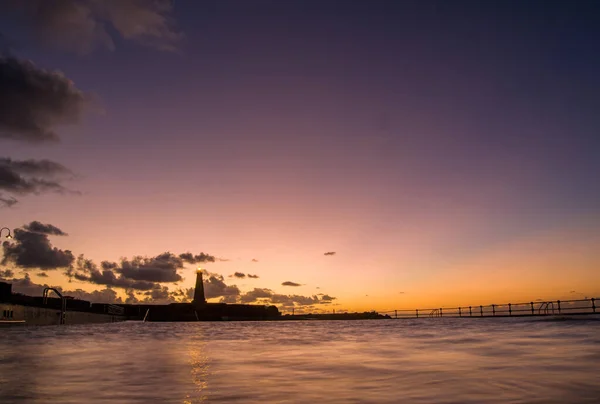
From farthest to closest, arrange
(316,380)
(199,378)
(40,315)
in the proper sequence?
(40,315), (199,378), (316,380)

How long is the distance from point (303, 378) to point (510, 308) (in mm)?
58960

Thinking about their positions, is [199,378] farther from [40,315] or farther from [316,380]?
[40,315]

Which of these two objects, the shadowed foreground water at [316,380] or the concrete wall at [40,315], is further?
the concrete wall at [40,315]

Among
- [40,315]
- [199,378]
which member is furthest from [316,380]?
[40,315]

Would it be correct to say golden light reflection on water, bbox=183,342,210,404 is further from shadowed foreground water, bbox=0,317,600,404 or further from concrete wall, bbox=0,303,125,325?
concrete wall, bbox=0,303,125,325

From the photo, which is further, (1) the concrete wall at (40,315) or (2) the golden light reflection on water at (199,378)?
(1) the concrete wall at (40,315)

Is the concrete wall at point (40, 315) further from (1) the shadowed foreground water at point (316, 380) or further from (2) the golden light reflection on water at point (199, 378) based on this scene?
(2) the golden light reflection on water at point (199, 378)

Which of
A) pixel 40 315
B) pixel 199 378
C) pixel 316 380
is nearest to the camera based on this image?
pixel 316 380

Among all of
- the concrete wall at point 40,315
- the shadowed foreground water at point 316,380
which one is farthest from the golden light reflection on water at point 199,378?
the concrete wall at point 40,315

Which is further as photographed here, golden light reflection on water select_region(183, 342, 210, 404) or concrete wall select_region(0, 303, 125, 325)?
concrete wall select_region(0, 303, 125, 325)

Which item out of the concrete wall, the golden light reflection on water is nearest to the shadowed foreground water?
the golden light reflection on water

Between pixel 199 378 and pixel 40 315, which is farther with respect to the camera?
pixel 40 315

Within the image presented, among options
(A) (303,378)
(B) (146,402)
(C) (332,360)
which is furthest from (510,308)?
(B) (146,402)

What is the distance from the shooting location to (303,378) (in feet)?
30.8
